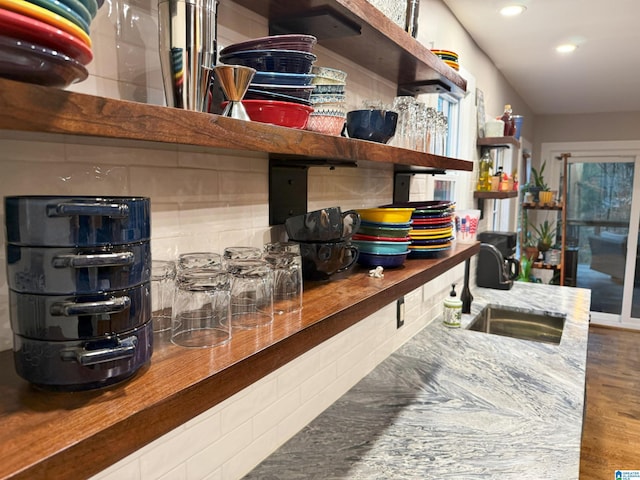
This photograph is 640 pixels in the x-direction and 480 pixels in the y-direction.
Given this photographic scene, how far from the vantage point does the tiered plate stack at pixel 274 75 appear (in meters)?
0.80

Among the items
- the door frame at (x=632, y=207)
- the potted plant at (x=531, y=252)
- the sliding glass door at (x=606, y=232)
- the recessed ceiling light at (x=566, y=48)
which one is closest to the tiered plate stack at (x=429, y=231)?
the recessed ceiling light at (x=566, y=48)

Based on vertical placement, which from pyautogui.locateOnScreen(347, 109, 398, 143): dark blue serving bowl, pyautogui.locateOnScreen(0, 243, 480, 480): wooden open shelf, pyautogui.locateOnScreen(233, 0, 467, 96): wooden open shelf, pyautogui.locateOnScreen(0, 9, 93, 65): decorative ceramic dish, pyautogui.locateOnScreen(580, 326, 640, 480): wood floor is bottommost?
pyautogui.locateOnScreen(580, 326, 640, 480): wood floor

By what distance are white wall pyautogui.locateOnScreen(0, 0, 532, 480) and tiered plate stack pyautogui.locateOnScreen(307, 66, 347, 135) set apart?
0.18 metres

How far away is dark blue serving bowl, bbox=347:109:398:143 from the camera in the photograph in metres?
1.13

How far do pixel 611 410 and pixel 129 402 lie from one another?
397 cm

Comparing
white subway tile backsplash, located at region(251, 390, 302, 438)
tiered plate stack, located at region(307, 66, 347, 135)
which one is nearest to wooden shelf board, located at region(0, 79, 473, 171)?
tiered plate stack, located at region(307, 66, 347, 135)

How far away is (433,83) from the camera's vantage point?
64.9 inches

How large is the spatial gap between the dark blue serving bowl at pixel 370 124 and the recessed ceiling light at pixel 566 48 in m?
2.62

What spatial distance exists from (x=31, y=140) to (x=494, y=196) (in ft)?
9.94

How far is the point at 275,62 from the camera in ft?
2.66

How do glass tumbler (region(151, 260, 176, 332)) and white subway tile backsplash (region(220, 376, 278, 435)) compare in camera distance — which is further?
white subway tile backsplash (region(220, 376, 278, 435))

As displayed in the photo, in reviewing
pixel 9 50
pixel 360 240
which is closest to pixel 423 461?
pixel 360 240

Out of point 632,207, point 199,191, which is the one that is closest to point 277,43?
point 199,191

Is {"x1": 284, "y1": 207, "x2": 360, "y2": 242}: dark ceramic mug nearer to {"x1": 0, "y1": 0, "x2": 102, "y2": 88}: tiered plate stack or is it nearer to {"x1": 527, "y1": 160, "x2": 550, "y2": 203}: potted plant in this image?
{"x1": 0, "y1": 0, "x2": 102, "y2": 88}: tiered plate stack
